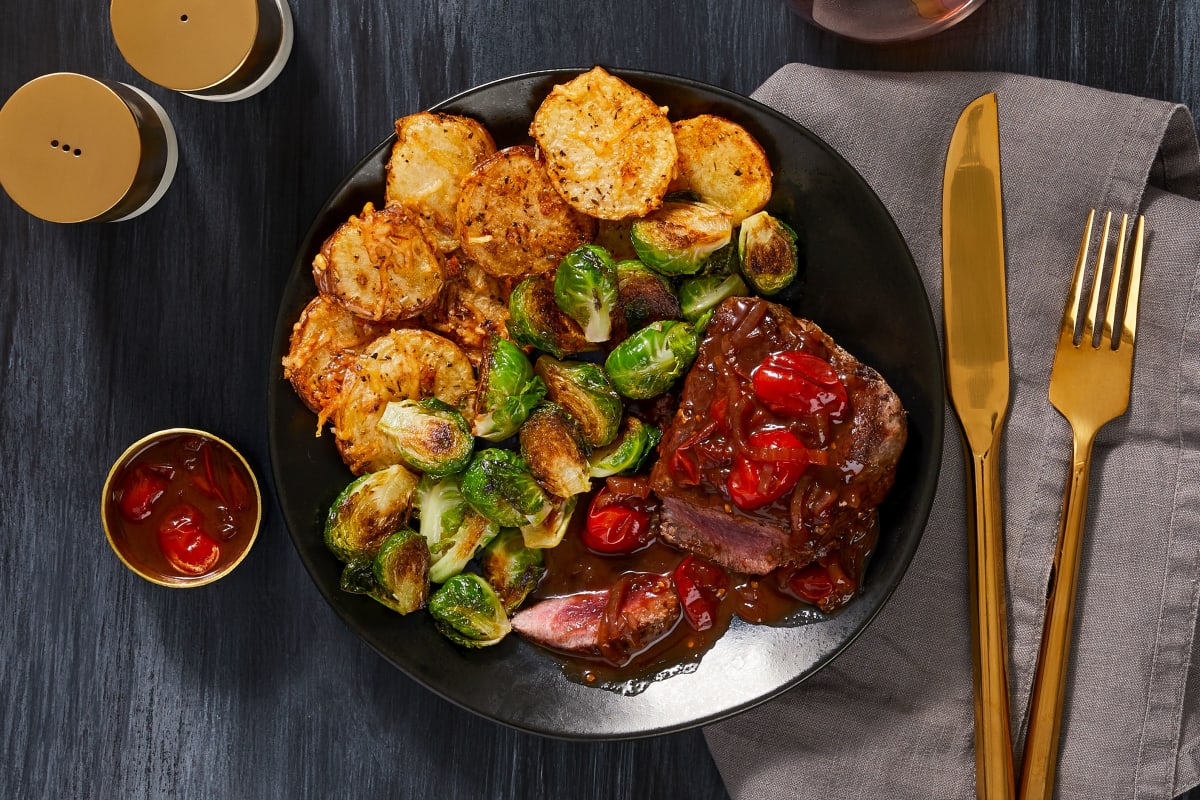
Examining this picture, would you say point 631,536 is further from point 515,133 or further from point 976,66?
point 976,66

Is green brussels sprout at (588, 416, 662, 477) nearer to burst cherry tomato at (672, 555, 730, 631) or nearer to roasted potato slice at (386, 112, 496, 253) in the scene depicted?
burst cherry tomato at (672, 555, 730, 631)

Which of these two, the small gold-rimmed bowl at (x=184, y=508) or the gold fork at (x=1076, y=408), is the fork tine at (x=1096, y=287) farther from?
the small gold-rimmed bowl at (x=184, y=508)

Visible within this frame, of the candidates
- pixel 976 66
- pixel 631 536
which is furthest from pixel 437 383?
pixel 976 66

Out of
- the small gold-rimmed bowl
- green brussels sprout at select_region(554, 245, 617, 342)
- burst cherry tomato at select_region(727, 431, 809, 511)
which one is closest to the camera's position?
burst cherry tomato at select_region(727, 431, 809, 511)

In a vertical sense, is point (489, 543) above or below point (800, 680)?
above

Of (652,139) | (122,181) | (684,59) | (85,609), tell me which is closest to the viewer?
(652,139)

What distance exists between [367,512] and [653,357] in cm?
110

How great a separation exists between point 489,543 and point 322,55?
77.4 inches

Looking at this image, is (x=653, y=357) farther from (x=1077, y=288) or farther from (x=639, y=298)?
(x=1077, y=288)

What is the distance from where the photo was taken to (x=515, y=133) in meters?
3.31

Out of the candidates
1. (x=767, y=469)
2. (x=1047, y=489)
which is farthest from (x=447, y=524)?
(x=1047, y=489)

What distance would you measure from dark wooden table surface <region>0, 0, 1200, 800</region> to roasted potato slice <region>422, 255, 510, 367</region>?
69cm

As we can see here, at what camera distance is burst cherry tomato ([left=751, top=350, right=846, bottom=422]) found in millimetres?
2916

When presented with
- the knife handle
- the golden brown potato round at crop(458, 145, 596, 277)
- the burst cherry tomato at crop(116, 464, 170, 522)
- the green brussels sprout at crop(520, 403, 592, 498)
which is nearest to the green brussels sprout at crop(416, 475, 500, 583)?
the green brussels sprout at crop(520, 403, 592, 498)
